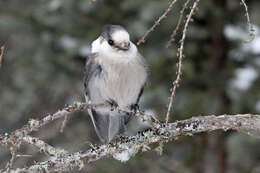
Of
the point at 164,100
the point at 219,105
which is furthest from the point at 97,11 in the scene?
the point at 219,105

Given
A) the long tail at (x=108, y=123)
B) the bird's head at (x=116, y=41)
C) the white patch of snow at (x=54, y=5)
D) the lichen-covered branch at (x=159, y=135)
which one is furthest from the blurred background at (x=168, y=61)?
the lichen-covered branch at (x=159, y=135)

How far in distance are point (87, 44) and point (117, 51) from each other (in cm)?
191

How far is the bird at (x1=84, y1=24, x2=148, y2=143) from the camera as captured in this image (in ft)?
12.7

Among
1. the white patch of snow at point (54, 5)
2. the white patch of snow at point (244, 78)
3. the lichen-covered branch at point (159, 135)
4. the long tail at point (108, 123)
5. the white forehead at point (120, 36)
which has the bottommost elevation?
the lichen-covered branch at point (159, 135)

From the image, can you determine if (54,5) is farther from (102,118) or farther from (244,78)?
(244,78)

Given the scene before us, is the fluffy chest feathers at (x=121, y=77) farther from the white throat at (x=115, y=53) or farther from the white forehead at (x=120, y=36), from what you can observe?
the white forehead at (x=120, y=36)

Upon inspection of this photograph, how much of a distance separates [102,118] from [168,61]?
4.50 feet

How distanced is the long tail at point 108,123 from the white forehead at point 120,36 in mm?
923

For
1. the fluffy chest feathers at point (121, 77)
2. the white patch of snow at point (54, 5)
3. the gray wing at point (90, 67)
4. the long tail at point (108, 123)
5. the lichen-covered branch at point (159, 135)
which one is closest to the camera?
the lichen-covered branch at point (159, 135)

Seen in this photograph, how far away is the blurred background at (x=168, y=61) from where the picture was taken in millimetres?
5430

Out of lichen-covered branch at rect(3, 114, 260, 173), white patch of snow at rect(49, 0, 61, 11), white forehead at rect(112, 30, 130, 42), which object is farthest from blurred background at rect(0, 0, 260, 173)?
lichen-covered branch at rect(3, 114, 260, 173)

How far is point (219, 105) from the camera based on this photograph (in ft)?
18.2

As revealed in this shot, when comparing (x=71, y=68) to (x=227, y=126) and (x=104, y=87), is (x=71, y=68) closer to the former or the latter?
(x=104, y=87)

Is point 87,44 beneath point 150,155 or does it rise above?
above
